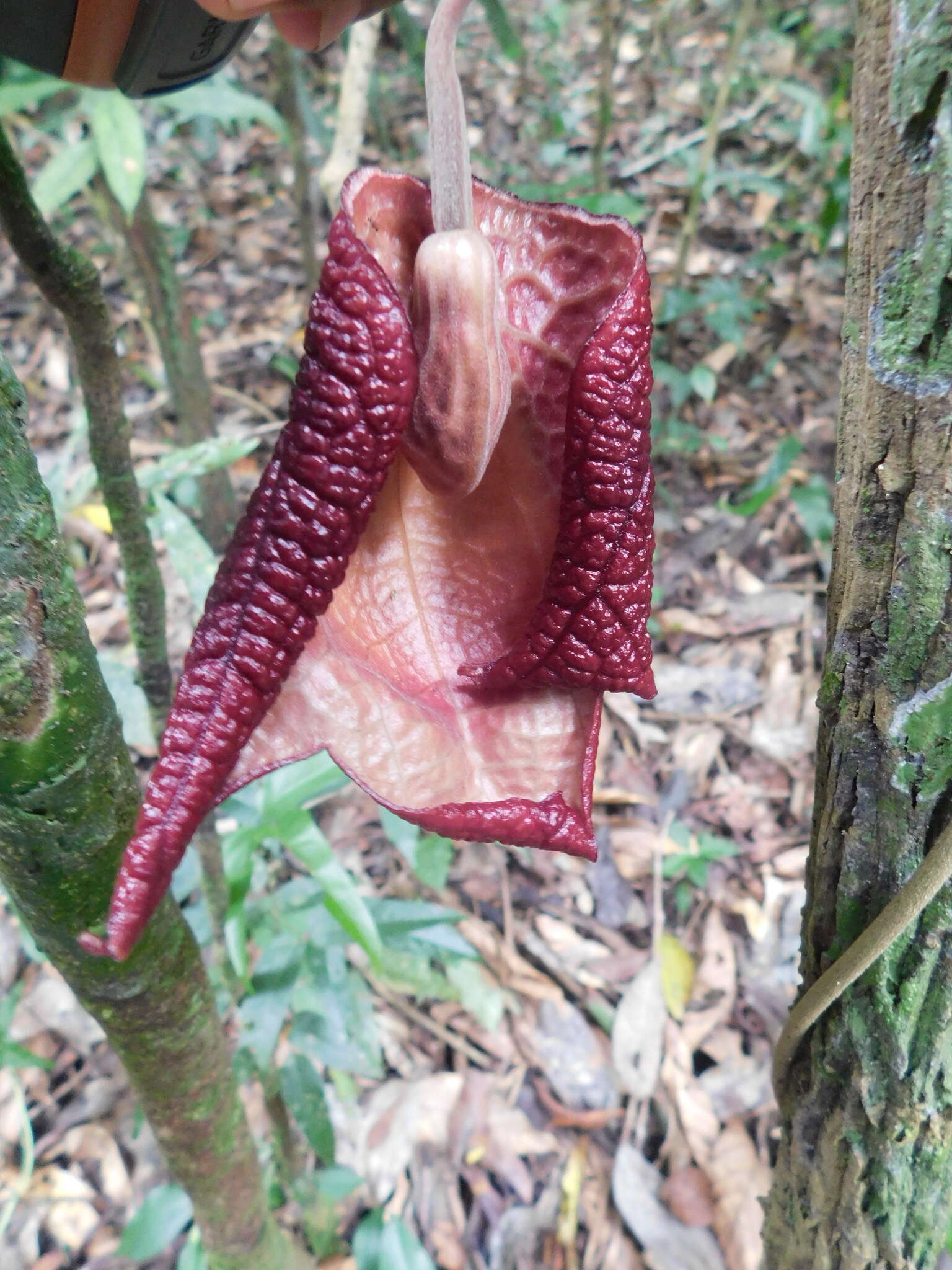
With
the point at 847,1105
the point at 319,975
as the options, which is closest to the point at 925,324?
the point at 847,1105

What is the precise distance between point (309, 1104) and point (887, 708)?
90 cm

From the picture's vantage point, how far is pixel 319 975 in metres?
1.10

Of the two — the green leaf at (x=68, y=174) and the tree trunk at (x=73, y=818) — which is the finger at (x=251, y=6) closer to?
the tree trunk at (x=73, y=818)

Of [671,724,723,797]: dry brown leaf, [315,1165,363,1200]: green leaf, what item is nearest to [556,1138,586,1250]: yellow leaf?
[315,1165,363,1200]: green leaf

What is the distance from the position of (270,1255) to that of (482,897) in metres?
0.77

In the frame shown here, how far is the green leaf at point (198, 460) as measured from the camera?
1.07m

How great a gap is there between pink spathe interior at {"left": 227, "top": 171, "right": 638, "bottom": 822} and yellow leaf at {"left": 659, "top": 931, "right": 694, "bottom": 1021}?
3.90 feet

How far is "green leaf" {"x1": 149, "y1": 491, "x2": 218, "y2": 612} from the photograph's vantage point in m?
1.08

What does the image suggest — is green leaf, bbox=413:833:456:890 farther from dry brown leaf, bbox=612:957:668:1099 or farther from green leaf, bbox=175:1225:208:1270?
green leaf, bbox=175:1225:208:1270

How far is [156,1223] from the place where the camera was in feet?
3.59

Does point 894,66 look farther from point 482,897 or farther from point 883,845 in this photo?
point 482,897

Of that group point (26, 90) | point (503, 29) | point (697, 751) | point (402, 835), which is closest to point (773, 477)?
point (697, 751)

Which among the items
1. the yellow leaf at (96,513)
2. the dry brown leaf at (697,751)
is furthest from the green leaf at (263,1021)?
the yellow leaf at (96,513)

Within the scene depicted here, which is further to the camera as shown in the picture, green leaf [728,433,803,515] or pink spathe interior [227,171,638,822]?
green leaf [728,433,803,515]
